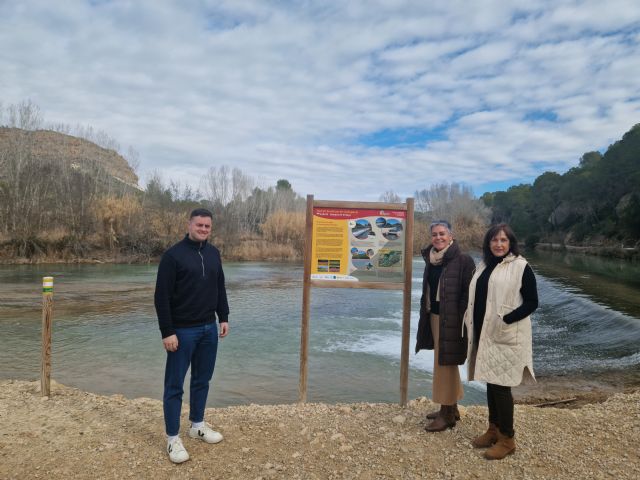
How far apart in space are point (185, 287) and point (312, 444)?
183 centimetres

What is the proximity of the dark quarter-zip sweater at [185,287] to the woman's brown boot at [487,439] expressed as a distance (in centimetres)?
257

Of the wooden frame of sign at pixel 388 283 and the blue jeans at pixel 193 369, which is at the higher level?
the wooden frame of sign at pixel 388 283

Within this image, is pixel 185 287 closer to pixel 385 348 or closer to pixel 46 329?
pixel 46 329

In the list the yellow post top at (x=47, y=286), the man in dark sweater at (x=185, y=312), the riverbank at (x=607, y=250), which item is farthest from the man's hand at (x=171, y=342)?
the riverbank at (x=607, y=250)

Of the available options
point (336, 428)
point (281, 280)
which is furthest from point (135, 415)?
point (281, 280)

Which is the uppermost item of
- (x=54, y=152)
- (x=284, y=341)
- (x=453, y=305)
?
(x=54, y=152)

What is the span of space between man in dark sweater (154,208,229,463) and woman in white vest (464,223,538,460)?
7.55ft

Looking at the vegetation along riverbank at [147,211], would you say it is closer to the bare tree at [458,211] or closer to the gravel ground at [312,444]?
the bare tree at [458,211]

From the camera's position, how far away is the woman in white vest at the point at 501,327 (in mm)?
3551

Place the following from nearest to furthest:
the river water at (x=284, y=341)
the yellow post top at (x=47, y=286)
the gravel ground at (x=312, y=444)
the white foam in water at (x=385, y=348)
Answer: the gravel ground at (x=312, y=444) < the yellow post top at (x=47, y=286) < the river water at (x=284, y=341) < the white foam in water at (x=385, y=348)

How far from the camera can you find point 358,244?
5051 mm

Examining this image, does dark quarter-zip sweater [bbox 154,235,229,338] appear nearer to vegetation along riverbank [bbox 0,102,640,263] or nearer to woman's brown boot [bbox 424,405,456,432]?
woman's brown boot [bbox 424,405,456,432]

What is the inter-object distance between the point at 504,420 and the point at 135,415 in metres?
3.63

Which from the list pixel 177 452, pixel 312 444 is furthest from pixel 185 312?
pixel 312 444
